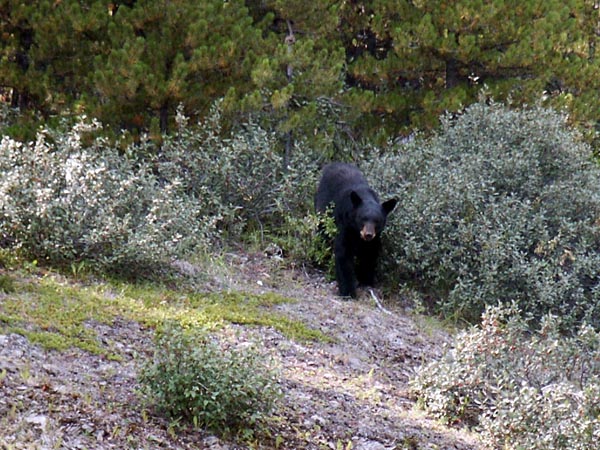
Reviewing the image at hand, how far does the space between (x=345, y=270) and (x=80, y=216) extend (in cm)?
294

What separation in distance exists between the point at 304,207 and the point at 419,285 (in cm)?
196

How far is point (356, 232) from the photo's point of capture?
935 centimetres

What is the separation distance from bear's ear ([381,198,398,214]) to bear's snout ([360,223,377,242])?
1.08ft

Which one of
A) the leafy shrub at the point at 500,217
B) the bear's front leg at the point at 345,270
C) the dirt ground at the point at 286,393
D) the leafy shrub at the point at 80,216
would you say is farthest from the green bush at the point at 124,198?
the leafy shrub at the point at 500,217

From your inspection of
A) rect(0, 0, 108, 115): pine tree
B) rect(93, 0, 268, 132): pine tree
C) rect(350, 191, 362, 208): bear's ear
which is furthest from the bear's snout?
rect(0, 0, 108, 115): pine tree

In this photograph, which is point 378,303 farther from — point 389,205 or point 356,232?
point 389,205

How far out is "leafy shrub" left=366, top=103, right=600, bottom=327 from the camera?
9078mm

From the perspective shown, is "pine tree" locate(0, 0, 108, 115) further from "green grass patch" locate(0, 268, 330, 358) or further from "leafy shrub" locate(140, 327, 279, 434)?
"leafy shrub" locate(140, 327, 279, 434)

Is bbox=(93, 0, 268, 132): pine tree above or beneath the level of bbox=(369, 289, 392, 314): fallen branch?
above

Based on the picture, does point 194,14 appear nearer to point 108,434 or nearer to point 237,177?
point 237,177

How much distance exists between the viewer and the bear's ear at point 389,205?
9.27 metres

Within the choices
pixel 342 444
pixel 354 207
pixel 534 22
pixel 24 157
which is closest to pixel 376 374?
pixel 342 444

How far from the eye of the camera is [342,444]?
17.7 ft

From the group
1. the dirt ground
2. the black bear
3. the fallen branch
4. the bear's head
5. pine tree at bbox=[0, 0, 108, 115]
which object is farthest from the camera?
pine tree at bbox=[0, 0, 108, 115]
